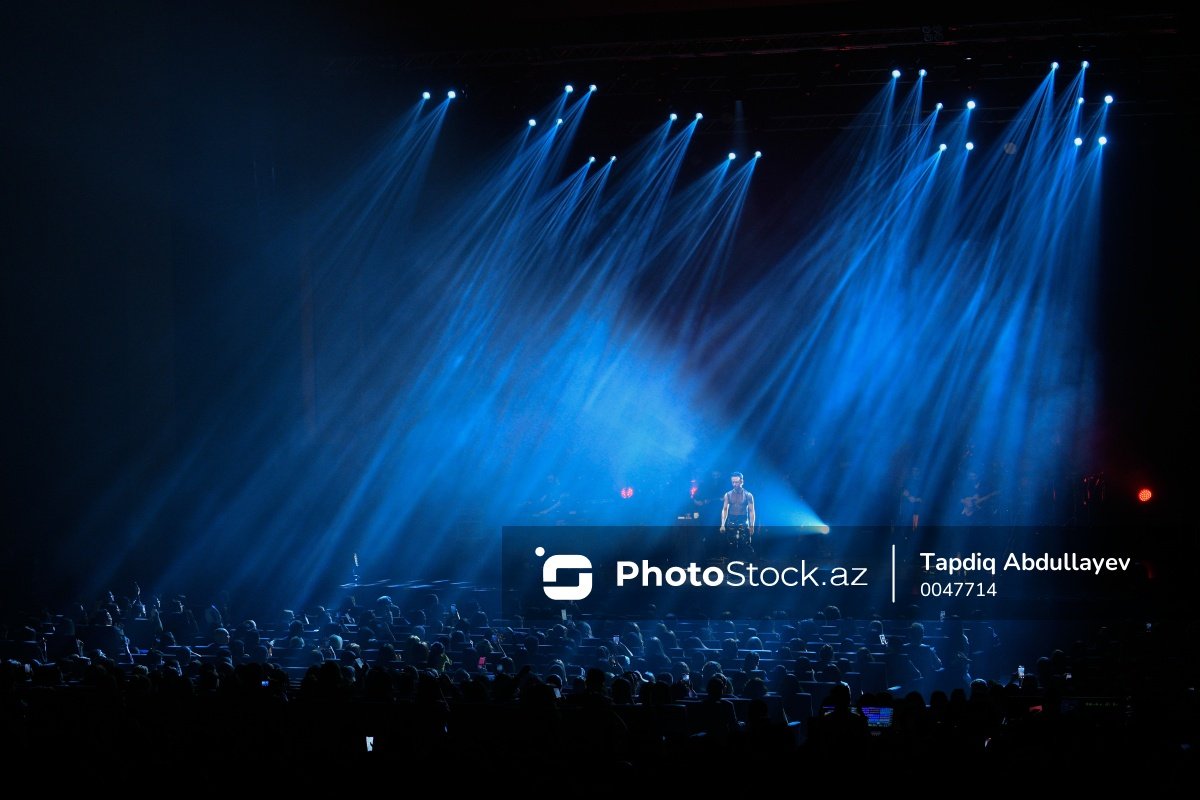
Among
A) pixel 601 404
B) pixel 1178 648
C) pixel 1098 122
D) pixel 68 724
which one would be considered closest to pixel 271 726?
pixel 68 724

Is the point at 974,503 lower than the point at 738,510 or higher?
higher

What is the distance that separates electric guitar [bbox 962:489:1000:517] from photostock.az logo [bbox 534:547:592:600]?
744cm

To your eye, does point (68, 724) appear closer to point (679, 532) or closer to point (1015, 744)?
point (1015, 744)

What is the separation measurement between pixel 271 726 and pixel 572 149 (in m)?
15.8

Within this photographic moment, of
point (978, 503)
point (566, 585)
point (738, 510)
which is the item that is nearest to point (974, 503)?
point (978, 503)

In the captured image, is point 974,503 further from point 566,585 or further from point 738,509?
point 566,585

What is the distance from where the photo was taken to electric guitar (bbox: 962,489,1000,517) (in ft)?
61.5

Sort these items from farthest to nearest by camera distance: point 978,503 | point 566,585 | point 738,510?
point 978,503 < point 738,510 < point 566,585

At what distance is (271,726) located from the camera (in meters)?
5.70

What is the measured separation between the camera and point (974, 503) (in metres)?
18.8

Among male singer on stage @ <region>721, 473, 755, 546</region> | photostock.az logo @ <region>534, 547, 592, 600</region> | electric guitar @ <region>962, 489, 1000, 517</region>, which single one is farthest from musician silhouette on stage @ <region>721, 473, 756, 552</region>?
electric guitar @ <region>962, 489, 1000, 517</region>

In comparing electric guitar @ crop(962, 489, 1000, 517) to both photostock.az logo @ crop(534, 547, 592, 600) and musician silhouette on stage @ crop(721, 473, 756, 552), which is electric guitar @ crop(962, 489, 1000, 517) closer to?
musician silhouette on stage @ crop(721, 473, 756, 552)

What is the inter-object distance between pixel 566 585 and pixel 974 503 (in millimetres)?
8452

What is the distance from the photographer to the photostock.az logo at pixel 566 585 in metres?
13.9
